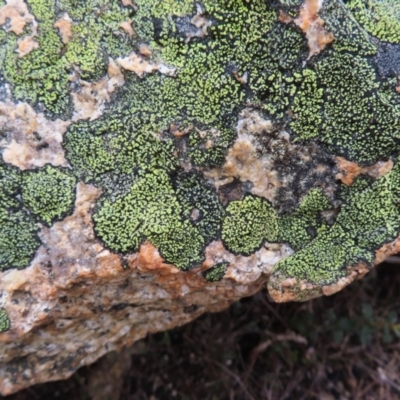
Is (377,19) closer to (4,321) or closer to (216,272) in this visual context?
(216,272)

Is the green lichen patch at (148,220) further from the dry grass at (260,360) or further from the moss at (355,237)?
the dry grass at (260,360)

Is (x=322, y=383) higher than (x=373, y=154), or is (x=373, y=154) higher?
(x=373, y=154)

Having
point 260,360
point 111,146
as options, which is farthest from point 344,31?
point 260,360

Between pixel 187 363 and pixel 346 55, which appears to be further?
pixel 187 363

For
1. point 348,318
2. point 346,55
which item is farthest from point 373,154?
point 348,318

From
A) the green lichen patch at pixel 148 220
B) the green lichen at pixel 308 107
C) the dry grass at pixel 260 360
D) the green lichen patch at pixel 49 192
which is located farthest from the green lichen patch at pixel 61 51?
the dry grass at pixel 260 360

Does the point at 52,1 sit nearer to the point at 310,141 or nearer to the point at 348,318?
the point at 310,141

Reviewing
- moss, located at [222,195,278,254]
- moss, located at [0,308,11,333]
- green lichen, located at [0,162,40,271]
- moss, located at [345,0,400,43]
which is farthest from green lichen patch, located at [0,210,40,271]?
moss, located at [345,0,400,43]

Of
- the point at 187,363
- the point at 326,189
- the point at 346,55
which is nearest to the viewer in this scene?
the point at 346,55
